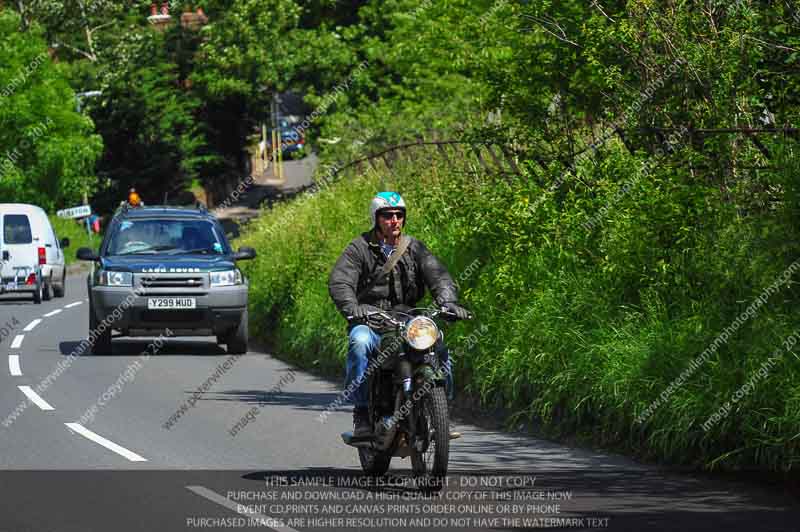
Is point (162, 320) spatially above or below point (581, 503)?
below

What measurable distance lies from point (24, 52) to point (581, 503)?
47.8 meters

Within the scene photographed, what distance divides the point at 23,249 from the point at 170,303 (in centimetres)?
1453

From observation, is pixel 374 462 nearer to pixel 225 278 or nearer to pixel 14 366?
pixel 14 366

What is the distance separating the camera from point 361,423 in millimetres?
10047

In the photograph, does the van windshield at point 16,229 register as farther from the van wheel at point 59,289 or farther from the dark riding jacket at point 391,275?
the dark riding jacket at point 391,275

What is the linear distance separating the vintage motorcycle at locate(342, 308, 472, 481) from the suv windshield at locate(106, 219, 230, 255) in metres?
11.7

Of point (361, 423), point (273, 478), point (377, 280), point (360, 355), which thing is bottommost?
point (273, 478)

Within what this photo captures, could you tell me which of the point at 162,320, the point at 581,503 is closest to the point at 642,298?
the point at 581,503

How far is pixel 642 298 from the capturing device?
12.5m

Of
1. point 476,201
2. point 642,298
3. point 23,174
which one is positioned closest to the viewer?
point 642,298

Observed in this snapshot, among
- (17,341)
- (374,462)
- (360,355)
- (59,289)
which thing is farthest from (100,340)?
(59,289)

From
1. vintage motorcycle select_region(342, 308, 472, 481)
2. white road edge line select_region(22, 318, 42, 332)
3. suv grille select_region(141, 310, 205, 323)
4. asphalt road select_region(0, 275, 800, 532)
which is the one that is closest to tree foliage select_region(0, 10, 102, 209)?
white road edge line select_region(22, 318, 42, 332)

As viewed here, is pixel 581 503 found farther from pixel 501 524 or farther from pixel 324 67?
pixel 324 67

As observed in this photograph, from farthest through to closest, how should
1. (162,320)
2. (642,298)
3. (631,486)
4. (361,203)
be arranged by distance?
1. (361,203)
2. (162,320)
3. (642,298)
4. (631,486)
